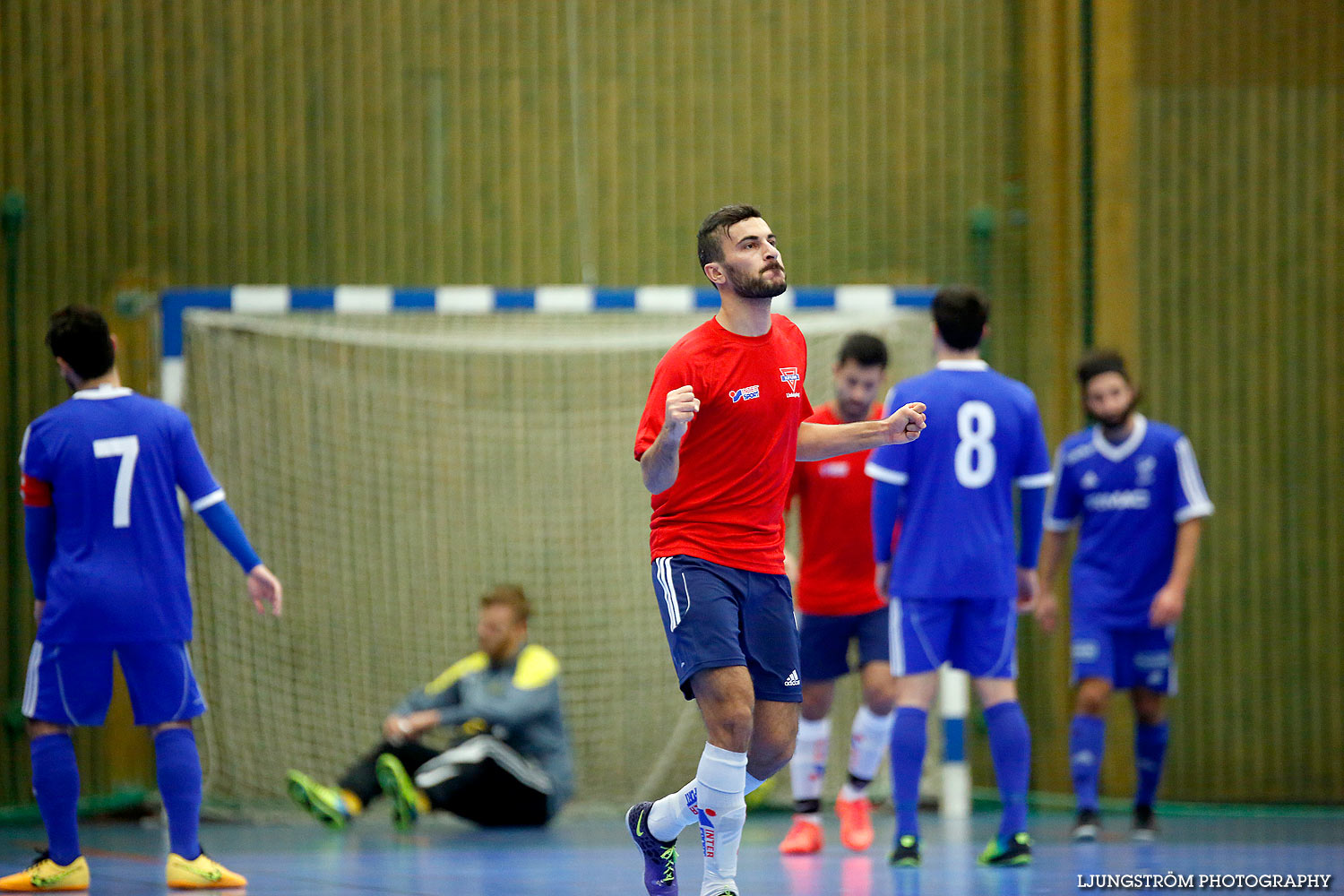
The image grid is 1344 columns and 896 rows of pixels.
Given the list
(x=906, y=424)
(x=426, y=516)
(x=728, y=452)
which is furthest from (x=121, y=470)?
(x=426, y=516)

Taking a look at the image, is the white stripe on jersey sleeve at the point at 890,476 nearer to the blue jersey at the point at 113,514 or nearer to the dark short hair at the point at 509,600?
the blue jersey at the point at 113,514

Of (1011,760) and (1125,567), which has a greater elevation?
(1125,567)

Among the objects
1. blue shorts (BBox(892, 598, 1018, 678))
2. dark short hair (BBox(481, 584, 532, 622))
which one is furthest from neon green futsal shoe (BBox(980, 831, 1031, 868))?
dark short hair (BBox(481, 584, 532, 622))

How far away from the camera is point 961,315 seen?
5562 mm

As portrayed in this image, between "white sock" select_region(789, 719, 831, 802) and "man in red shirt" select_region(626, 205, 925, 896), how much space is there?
2163 mm

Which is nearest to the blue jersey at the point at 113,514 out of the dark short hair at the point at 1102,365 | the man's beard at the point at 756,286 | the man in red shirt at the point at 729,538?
the man in red shirt at the point at 729,538

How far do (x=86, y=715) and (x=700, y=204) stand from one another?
5377mm

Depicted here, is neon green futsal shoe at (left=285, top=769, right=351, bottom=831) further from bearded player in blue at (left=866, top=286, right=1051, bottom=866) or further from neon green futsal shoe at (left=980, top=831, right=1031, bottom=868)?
neon green futsal shoe at (left=980, top=831, right=1031, bottom=868)

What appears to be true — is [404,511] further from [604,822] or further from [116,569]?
[116,569]

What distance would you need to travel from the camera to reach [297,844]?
6648 mm

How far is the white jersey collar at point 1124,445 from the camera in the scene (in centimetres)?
690

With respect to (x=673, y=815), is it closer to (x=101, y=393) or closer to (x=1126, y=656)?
(x=101, y=393)

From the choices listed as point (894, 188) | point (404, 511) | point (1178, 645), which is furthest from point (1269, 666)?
point (404, 511)

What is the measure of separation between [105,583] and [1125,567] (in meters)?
4.42
